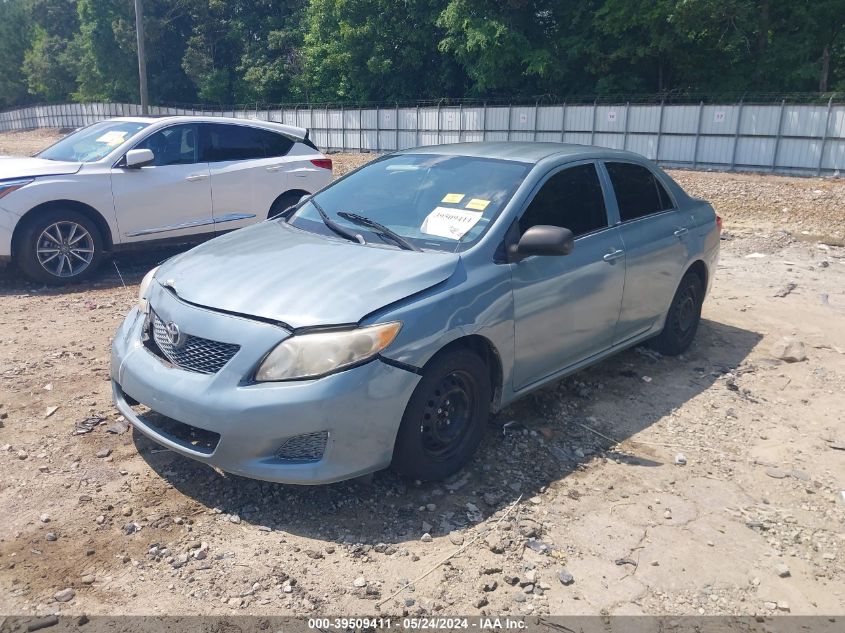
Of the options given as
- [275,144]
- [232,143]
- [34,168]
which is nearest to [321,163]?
[275,144]

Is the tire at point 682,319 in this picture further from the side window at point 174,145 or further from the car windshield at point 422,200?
the side window at point 174,145

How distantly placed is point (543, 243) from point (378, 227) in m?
1.00

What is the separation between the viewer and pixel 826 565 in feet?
11.0

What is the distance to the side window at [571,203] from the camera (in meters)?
4.34

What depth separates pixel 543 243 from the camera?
3945 mm

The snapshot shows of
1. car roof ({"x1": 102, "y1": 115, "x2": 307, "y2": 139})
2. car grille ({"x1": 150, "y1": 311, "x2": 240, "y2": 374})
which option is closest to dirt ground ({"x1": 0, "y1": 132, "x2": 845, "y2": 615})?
car grille ({"x1": 150, "y1": 311, "x2": 240, "y2": 374})

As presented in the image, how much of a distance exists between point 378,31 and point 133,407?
37566mm

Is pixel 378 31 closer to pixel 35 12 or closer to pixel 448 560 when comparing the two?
pixel 448 560

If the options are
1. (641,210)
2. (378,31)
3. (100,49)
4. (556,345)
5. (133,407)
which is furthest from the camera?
(100,49)

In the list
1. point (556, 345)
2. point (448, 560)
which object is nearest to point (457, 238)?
point (556, 345)

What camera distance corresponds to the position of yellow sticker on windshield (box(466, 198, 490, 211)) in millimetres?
4230

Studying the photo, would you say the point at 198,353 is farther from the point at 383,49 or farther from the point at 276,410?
the point at 383,49

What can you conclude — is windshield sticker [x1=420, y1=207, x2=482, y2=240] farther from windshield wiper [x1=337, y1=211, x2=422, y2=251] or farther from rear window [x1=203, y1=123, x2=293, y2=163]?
rear window [x1=203, y1=123, x2=293, y2=163]

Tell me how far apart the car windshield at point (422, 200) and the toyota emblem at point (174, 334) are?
1178 mm
